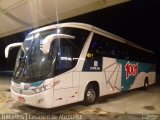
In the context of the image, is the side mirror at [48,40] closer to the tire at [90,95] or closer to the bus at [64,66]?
the bus at [64,66]

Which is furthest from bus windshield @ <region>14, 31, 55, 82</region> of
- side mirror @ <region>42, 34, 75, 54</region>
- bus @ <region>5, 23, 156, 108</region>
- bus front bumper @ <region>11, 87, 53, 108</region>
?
side mirror @ <region>42, 34, 75, 54</region>

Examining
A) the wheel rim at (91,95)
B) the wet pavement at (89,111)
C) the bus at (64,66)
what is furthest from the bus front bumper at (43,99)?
the wheel rim at (91,95)

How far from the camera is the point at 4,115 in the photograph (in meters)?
7.08

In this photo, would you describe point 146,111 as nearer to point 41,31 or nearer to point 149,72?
point 41,31

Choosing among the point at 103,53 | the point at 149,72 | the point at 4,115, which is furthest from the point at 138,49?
the point at 4,115

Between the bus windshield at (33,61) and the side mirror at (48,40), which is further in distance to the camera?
the bus windshield at (33,61)

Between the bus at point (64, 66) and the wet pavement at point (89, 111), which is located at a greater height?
the bus at point (64, 66)

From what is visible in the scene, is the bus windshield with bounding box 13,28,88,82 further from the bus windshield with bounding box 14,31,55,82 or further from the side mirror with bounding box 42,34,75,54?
the side mirror with bounding box 42,34,75,54

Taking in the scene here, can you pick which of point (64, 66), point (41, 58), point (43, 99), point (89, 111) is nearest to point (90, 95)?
point (89, 111)

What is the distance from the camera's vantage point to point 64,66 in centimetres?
766

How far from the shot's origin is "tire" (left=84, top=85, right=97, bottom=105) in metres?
8.75

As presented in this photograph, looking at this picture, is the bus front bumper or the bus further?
the bus

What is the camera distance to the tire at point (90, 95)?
8750 mm

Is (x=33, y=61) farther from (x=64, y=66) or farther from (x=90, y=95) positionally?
(x=90, y=95)
